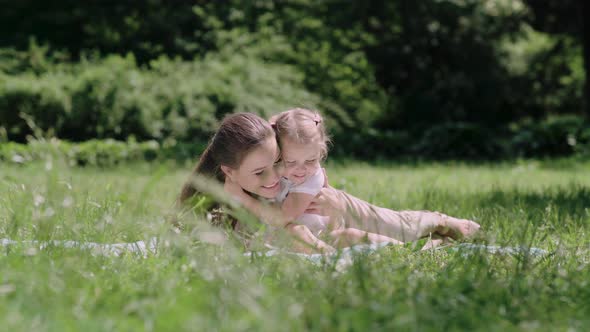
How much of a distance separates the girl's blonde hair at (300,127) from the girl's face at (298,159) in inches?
1.2

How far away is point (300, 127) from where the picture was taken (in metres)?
3.63

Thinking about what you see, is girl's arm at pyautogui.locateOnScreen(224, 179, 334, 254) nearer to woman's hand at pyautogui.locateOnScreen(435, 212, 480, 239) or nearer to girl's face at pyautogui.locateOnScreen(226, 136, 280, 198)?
girl's face at pyautogui.locateOnScreen(226, 136, 280, 198)

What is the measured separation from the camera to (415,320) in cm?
161

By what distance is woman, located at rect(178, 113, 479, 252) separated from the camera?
346cm

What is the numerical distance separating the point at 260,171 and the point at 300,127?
1.25 feet

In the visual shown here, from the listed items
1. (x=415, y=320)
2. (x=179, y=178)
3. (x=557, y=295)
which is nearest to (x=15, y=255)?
(x=415, y=320)

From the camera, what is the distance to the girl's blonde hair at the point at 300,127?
362cm

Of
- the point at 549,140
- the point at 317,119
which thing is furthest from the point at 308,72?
the point at 317,119

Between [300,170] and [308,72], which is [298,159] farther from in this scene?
[308,72]

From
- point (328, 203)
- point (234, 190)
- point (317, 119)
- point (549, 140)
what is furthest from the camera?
point (549, 140)

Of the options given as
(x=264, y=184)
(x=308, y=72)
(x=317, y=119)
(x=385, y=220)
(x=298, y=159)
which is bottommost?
(x=308, y=72)

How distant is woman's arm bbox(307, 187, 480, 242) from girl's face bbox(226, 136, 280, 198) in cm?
33

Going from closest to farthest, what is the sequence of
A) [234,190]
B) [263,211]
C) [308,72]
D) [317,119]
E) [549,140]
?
[263,211] < [234,190] < [317,119] < [549,140] < [308,72]

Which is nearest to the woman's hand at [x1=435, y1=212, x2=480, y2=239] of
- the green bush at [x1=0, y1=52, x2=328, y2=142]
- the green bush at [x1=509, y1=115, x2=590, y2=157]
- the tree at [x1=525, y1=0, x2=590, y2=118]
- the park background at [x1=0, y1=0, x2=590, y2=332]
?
the park background at [x1=0, y1=0, x2=590, y2=332]
